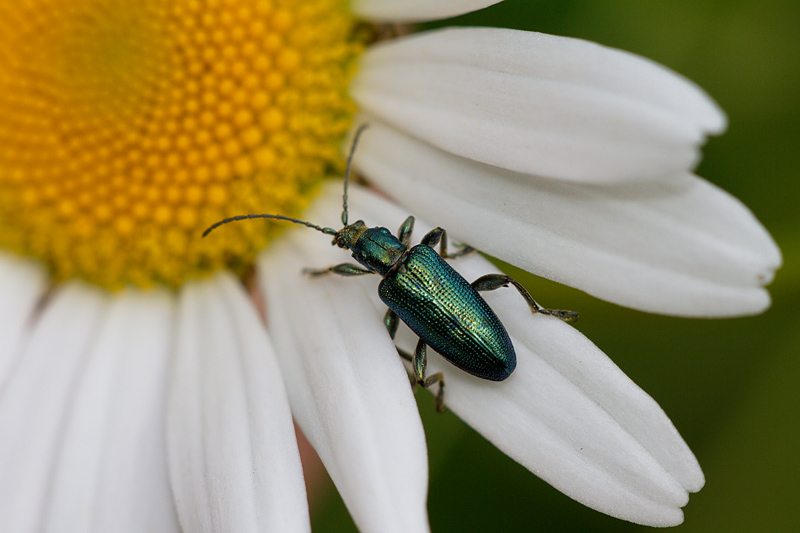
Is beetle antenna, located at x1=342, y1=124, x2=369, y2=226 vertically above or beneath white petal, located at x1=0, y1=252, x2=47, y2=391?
above

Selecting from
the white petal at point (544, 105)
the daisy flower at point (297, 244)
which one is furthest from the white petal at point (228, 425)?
the white petal at point (544, 105)

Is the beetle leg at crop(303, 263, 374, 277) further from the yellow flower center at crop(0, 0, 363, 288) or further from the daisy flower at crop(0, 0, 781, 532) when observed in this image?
the yellow flower center at crop(0, 0, 363, 288)

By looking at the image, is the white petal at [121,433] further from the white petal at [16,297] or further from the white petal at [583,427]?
the white petal at [583,427]

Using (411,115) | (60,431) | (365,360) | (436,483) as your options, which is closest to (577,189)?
Result: (411,115)

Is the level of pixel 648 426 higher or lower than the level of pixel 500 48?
lower

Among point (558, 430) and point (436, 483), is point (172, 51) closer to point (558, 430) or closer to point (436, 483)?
point (558, 430)

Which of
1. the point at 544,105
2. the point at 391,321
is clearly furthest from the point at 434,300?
the point at 544,105

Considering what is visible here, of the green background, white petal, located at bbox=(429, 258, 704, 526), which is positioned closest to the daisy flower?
white petal, located at bbox=(429, 258, 704, 526)
